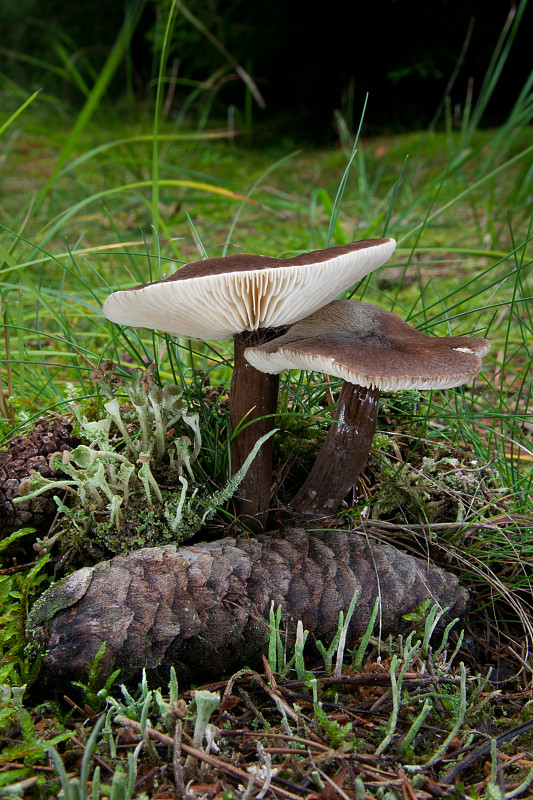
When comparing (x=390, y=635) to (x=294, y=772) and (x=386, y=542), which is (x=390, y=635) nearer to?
(x=386, y=542)

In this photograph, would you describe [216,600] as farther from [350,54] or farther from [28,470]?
[350,54]

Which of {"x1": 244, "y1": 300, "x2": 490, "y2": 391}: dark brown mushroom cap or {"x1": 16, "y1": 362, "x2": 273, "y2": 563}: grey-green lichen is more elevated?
{"x1": 244, "y1": 300, "x2": 490, "y2": 391}: dark brown mushroom cap

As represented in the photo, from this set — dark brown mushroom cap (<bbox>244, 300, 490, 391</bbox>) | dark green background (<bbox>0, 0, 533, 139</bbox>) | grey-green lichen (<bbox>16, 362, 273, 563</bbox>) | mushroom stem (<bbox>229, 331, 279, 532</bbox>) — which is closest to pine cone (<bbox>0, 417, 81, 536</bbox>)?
grey-green lichen (<bbox>16, 362, 273, 563</bbox>)

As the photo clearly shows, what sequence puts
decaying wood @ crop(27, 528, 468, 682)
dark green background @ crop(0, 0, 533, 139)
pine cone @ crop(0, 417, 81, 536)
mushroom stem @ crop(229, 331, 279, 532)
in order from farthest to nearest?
dark green background @ crop(0, 0, 533, 139)
mushroom stem @ crop(229, 331, 279, 532)
pine cone @ crop(0, 417, 81, 536)
decaying wood @ crop(27, 528, 468, 682)

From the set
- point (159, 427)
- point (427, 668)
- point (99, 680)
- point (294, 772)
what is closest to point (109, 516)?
point (159, 427)

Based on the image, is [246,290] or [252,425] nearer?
[246,290]

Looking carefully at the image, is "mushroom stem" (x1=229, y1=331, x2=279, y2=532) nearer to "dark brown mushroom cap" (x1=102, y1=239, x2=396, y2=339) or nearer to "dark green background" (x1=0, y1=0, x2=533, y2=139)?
"dark brown mushroom cap" (x1=102, y1=239, x2=396, y2=339)

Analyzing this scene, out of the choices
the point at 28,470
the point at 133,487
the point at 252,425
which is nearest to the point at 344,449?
the point at 252,425
